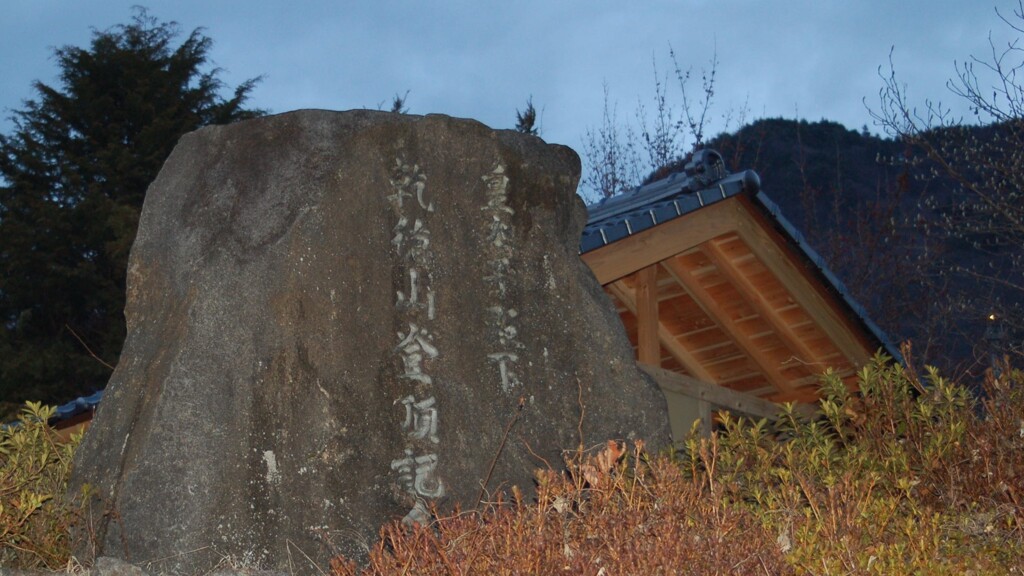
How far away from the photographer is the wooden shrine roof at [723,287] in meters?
8.29

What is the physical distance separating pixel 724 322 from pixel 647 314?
1.03 metres

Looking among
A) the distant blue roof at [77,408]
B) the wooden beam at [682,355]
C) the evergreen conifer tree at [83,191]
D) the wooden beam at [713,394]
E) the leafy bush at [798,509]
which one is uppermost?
the evergreen conifer tree at [83,191]

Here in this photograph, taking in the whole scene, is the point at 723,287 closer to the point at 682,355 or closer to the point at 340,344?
the point at 682,355

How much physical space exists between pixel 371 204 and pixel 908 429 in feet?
9.56

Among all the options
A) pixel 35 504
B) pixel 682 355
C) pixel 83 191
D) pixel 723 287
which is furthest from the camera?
pixel 83 191

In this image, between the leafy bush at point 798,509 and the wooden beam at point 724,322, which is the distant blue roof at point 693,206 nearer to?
the wooden beam at point 724,322

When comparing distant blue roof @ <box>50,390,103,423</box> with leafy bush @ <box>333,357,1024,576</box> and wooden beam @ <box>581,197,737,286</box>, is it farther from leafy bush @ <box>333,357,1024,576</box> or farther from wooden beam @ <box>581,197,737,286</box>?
leafy bush @ <box>333,357,1024,576</box>

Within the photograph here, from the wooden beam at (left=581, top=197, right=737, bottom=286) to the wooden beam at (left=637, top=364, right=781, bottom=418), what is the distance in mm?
1022

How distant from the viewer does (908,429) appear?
5.57 m

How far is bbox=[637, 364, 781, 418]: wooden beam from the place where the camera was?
922 centimetres

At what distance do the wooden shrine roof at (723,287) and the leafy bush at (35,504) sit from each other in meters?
3.79

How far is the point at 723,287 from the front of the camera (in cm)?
955

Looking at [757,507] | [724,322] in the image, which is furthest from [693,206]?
[757,507]

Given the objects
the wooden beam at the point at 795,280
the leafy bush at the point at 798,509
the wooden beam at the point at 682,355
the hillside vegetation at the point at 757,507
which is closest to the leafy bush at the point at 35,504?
the hillside vegetation at the point at 757,507
